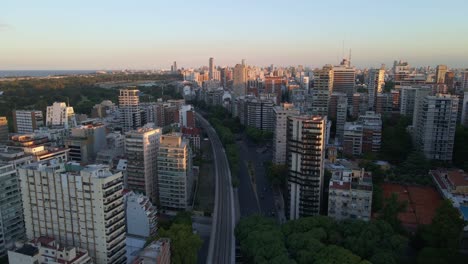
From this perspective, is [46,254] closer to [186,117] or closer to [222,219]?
[222,219]

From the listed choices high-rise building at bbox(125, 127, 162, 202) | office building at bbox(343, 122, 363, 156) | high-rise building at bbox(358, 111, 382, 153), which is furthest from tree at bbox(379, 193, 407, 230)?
high-rise building at bbox(358, 111, 382, 153)

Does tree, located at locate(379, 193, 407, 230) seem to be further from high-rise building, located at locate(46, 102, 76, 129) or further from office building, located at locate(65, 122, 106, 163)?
high-rise building, located at locate(46, 102, 76, 129)

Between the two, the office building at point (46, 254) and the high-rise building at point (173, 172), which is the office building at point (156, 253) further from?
the high-rise building at point (173, 172)

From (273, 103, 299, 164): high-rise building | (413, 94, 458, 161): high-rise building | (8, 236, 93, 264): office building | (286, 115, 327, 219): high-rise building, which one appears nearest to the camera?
(8, 236, 93, 264): office building

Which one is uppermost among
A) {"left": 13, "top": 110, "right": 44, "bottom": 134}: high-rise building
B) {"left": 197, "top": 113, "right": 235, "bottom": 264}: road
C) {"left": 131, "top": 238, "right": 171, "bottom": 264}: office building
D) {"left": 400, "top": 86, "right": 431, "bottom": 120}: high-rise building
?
{"left": 400, "top": 86, "right": 431, "bottom": 120}: high-rise building

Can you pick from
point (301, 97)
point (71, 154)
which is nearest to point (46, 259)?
point (71, 154)
